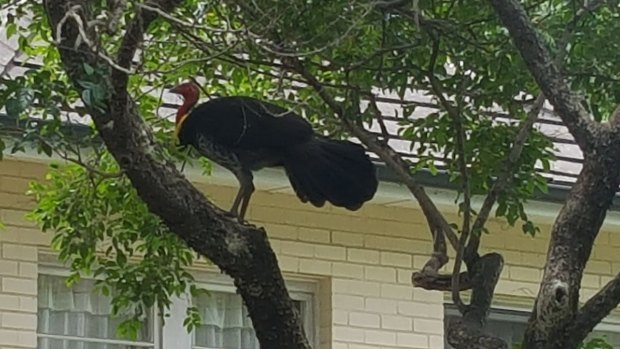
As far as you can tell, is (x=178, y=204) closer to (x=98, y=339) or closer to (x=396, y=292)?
(x=98, y=339)

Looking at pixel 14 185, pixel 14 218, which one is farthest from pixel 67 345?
pixel 14 185

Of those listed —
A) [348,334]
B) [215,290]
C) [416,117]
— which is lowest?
[348,334]

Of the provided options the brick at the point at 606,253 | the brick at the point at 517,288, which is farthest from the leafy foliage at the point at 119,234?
the brick at the point at 606,253

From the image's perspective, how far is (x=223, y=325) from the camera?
34.3 feet

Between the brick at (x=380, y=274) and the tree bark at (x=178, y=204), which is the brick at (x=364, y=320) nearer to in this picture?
the brick at (x=380, y=274)

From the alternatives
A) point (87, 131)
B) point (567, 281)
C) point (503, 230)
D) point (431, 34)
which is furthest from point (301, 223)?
point (567, 281)

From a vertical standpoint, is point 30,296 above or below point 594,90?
below

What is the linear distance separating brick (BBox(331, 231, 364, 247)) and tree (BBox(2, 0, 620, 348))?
208 cm

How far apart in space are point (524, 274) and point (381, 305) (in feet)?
3.27

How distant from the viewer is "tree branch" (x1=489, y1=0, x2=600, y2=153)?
6.46 metres

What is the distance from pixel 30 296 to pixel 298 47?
2.83 m

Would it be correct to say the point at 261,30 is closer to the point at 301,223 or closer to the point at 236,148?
the point at 236,148

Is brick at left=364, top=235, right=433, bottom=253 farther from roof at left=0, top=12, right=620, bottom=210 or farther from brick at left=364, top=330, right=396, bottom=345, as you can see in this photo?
roof at left=0, top=12, right=620, bottom=210

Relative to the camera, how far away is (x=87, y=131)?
27.2 ft
